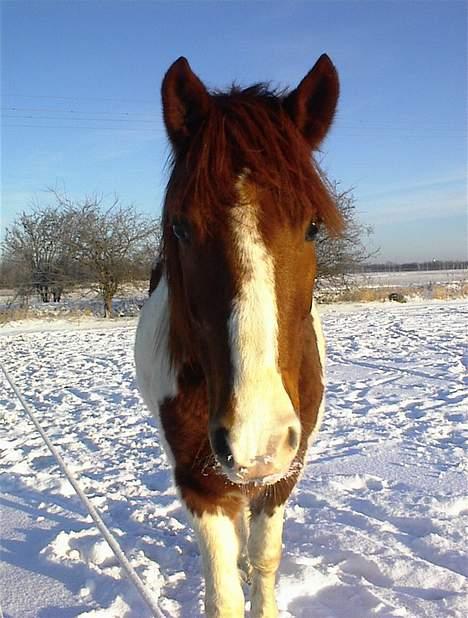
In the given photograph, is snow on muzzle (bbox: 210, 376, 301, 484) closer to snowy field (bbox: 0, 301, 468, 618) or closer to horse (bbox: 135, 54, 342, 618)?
horse (bbox: 135, 54, 342, 618)

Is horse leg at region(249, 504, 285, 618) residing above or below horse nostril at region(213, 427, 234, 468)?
below

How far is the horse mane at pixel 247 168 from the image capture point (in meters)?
1.62

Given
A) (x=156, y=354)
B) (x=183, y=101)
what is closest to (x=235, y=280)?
(x=183, y=101)

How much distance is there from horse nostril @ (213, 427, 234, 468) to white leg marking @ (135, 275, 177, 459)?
858 mm

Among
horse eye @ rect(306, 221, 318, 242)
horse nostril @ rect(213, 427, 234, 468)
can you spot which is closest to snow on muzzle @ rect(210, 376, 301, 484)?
horse nostril @ rect(213, 427, 234, 468)

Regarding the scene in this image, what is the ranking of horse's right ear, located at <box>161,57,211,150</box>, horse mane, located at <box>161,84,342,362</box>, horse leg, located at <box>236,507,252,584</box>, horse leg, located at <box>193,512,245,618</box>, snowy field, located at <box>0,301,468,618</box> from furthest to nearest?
horse leg, located at <box>236,507,252,584</box>
snowy field, located at <box>0,301,468,618</box>
horse leg, located at <box>193,512,245,618</box>
horse's right ear, located at <box>161,57,211,150</box>
horse mane, located at <box>161,84,342,362</box>

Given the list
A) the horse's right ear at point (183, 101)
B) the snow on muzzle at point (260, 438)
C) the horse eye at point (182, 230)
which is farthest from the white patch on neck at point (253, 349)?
the horse's right ear at point (183, 101)

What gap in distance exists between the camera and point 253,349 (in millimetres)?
1460

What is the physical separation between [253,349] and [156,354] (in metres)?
1.20

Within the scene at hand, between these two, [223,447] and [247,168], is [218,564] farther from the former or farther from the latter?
[247,168]

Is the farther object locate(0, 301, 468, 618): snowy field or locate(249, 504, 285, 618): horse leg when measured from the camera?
locate(0, 301, 468, 618): snowy field

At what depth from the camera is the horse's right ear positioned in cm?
187

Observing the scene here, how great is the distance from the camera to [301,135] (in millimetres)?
1864

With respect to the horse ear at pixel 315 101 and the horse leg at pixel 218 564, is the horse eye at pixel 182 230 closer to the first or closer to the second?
the horse ear at pixel 315 101
